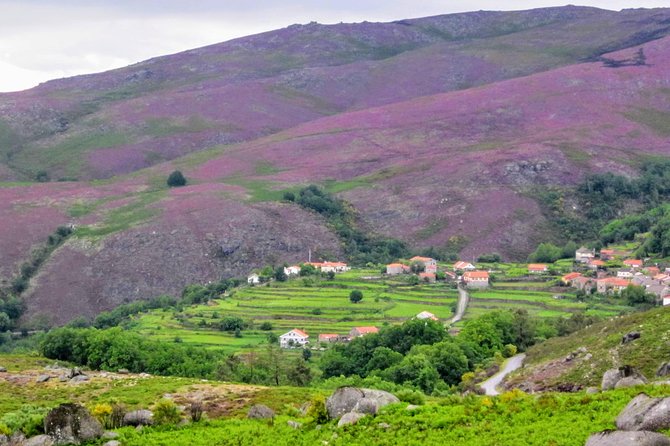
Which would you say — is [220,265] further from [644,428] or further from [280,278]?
[644,428]

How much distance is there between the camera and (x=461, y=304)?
331 ft

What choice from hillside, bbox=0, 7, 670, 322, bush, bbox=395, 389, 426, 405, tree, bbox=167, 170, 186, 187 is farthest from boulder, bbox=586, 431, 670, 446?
tree, bbox=167, 170, 186, 187

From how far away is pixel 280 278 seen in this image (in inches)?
4675

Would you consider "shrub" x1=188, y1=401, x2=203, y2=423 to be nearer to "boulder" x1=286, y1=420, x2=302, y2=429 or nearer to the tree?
"boulder" x1=286, y1=420, x2=302, y2=429

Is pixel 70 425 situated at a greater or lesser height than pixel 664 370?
greater

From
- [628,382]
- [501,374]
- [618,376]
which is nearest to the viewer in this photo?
[628,382]

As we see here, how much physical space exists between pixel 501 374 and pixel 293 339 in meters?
37.3

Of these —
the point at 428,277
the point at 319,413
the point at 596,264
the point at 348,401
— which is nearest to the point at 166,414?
the point at 319,413

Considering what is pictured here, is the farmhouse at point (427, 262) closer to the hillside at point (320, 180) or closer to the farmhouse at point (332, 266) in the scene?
the farmhouse at point (332, 266)

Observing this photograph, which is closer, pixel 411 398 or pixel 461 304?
pixel 411 398

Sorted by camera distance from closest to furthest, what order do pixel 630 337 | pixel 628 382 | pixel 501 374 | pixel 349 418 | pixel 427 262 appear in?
1. pixel 349 418
2. pixel 628 382
3. pixel 630 337
4. pixel 501 374
5. pixel 427 262

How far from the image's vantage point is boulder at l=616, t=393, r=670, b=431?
78.9 ft

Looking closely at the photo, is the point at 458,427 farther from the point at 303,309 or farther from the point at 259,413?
the point at 303,309

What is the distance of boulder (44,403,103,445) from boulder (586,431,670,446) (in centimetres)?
1577
